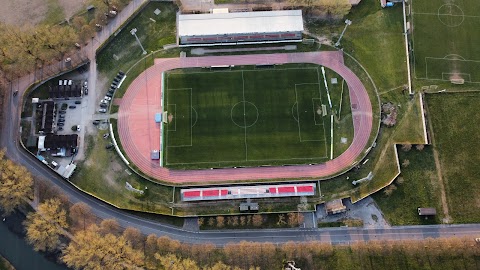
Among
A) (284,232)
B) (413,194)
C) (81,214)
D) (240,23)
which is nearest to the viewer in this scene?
(81,214)

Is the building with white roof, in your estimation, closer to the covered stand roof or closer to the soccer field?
the covered stand roof

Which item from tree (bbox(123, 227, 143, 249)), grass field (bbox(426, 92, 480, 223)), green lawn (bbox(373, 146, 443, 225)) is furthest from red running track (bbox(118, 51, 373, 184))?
grass field (bbox(426, 92, 480, 223))

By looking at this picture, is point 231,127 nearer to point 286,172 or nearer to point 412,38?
point 286,172

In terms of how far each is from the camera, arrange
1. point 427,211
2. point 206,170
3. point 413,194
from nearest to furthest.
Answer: point 427,211, point 413,194, point 206,170

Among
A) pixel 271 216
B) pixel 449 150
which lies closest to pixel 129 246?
pixel 271 216

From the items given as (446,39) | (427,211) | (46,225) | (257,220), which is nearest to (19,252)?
(46,225)

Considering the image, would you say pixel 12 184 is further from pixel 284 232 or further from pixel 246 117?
pixel 284 232

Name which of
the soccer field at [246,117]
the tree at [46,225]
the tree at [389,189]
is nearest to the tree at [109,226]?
the tree at [46,225]
